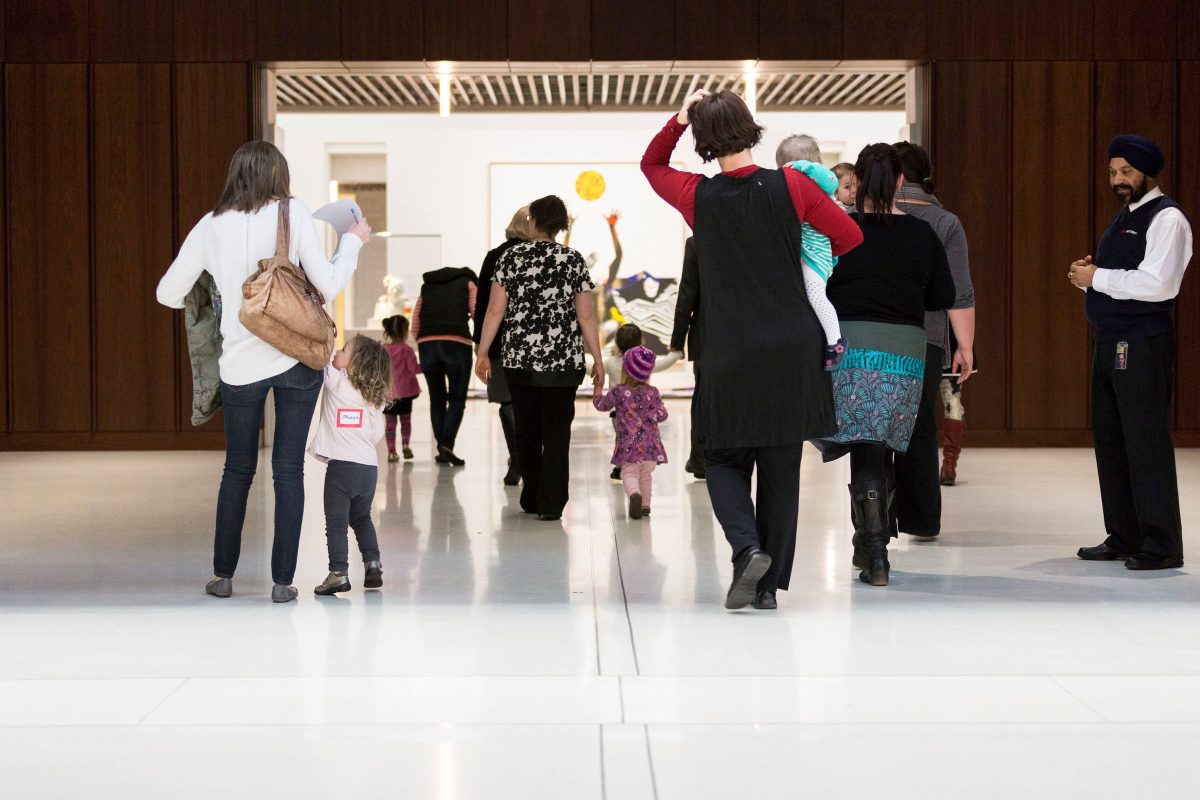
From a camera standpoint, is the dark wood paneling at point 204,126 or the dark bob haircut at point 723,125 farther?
the dark wood paneling at point 204,126

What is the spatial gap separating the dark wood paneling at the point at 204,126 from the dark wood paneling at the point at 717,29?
119 inches

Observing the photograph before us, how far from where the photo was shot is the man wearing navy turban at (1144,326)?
514cm

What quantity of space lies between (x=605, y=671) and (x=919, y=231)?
2013 mm

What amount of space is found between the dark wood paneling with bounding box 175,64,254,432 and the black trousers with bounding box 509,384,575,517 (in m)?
4.32

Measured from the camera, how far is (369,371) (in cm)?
472

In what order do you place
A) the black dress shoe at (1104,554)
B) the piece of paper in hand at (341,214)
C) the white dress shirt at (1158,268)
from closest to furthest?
the piece of paper in hand at (341,214) < the white dress shirt at (1158,268) < the black dress shoe at (1104,554)

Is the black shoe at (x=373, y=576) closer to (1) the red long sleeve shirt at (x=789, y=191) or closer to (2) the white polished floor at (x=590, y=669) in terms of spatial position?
(2) the white polished floor at (x=590, y=669)

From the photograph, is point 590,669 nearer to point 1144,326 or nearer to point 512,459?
point 1144,326

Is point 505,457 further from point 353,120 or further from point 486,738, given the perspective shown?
point 353,120

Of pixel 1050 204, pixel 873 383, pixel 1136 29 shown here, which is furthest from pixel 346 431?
pixel 1136 29

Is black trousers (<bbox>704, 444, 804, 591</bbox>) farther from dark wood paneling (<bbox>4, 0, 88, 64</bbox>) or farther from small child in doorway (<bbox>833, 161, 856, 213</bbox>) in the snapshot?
dark wood paneling (<bbox>4, 0, 88, 64</bbox>)

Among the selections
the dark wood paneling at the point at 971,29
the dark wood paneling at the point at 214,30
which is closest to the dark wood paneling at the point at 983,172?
the dark wood paneling at the point at 971,29

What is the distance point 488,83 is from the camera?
12344 millimetres

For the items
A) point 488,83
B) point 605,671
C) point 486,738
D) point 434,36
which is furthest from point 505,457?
point 486,738
